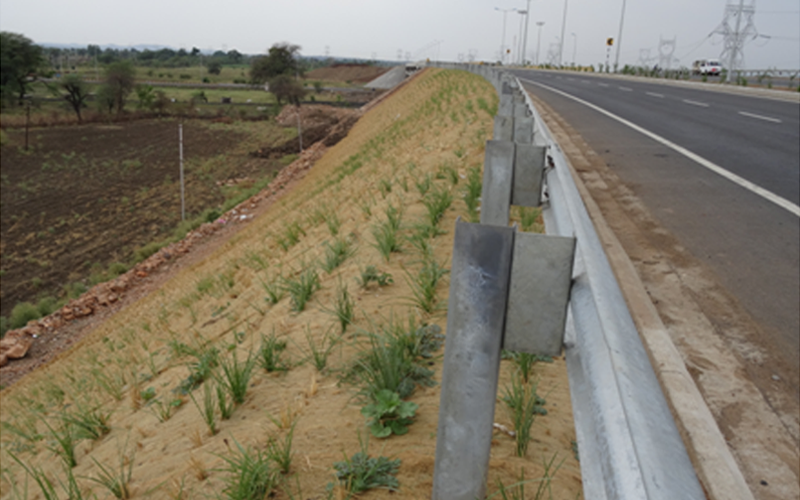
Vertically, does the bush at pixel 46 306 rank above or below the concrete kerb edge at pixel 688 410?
below

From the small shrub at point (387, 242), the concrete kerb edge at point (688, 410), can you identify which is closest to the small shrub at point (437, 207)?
the small shrub at point (387, 242)

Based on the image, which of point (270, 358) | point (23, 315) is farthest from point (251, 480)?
point (23, 315)

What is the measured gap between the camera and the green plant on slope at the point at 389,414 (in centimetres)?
257

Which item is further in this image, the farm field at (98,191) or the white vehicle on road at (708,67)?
the white vehicle on road at (708,67)

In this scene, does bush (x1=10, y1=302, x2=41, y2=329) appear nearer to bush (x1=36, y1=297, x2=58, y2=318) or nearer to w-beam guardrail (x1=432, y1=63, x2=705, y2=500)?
bush (x1=36, y1=297, x2=58, y2=318)

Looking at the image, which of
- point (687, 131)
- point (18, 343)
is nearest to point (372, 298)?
point (18, 343)

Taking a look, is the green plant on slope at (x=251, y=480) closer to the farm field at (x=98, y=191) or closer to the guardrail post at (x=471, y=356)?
the guardrail post at (x=471, y=356)

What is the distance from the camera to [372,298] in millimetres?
4152

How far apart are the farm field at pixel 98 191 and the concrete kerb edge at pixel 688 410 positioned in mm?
14421

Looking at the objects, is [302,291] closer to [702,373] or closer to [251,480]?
[251,480]

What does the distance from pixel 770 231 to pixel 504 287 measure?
5.65m

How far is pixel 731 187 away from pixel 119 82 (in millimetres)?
60666

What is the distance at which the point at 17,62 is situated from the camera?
57062mm

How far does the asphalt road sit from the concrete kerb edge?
753mm
